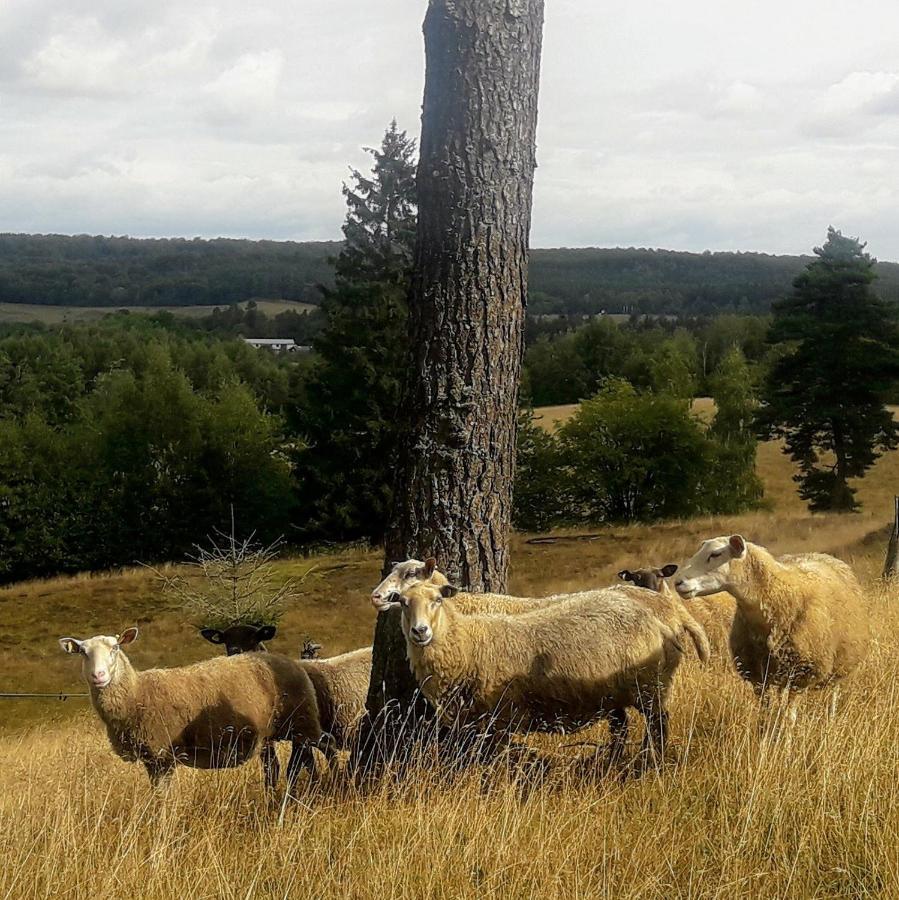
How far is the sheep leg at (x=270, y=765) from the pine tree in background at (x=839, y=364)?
129 ft

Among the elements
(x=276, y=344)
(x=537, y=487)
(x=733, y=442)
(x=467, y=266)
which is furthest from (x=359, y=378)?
(x=276, y=344)

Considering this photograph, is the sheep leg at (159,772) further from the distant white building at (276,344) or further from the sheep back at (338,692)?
the distant white building at (276,344)

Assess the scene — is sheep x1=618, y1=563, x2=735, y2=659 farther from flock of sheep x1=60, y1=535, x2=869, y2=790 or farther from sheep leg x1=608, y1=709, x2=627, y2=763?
sheep leg x1=608, y1=709, x2=627, y2=763

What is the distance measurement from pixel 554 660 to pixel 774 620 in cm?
148

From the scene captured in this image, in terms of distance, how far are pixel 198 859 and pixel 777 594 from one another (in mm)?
3844

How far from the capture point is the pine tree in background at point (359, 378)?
1638 inches

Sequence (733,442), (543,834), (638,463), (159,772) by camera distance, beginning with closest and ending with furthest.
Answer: (543,834), (159,772), (638,463), (733,442)

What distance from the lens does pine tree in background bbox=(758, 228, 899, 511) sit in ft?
141

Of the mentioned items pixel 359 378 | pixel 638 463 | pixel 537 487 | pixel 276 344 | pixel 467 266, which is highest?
pixel 467 266

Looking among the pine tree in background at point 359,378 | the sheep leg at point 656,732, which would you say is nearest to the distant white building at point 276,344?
the pine tree in background at point 359,378

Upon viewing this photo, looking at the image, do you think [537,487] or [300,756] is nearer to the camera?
[300,756]

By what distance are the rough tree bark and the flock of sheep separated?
411mm

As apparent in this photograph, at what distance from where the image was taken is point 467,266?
6020mm

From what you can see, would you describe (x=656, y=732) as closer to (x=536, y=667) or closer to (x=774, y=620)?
(x=536, y=667)
